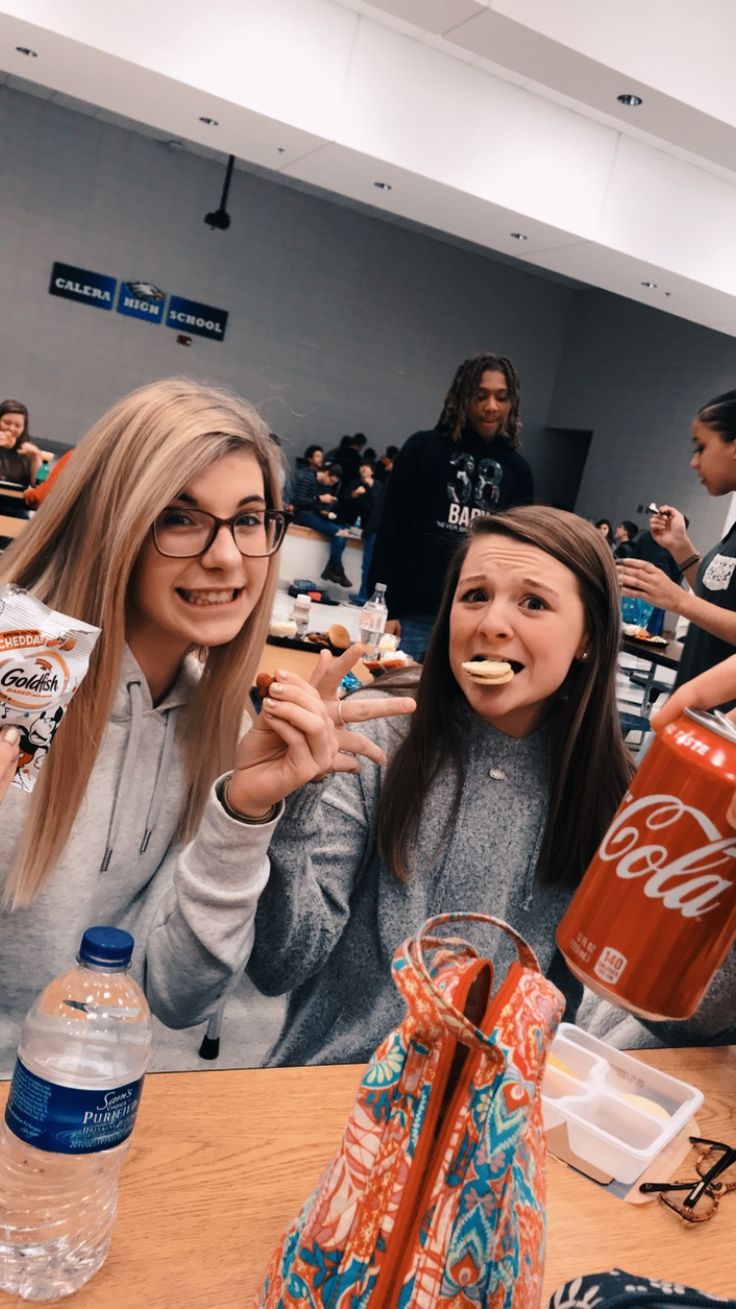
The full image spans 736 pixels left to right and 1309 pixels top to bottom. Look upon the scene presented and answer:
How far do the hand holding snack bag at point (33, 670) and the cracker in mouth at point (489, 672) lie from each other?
63 centimetres

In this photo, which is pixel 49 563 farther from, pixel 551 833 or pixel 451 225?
pixel 451 225

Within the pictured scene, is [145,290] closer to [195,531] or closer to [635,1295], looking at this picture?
[195,531]

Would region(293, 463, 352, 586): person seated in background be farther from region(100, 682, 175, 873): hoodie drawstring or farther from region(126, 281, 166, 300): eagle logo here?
region(100, 682, 175, 873): hoodie drawstring

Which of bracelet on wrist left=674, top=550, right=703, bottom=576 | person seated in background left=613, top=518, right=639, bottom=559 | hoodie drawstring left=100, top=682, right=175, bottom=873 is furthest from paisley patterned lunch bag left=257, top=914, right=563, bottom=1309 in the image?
person seated in background left=613, top=518, right=639, bottom=559

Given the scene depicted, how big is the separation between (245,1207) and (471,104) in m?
7.10

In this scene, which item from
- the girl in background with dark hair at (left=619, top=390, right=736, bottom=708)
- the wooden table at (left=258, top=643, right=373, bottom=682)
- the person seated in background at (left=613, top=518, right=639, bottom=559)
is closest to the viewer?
the girl in background with dark hair at (left=619, top=390, right=736, bottom=708)

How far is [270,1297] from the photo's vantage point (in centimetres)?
70

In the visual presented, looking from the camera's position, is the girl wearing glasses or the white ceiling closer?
the girl wearing glasses

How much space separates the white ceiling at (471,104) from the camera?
13.9 feet

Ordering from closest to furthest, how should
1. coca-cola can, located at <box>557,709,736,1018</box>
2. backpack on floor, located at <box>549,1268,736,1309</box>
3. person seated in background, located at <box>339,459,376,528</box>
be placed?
backpack on floor, located at <box>549,1268,736,1309</box>
coca-cola can, located at <box>557,709,736,1018</box>
person seated in background, located at <box>339,459,376,528</box>

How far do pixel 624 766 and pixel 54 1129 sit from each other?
1.08m

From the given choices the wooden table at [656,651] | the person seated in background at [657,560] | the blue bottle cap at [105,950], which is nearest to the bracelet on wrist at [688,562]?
the wooden table at [656,651]

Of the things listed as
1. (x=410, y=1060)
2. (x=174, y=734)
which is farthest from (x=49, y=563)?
(x=410, y=1060)

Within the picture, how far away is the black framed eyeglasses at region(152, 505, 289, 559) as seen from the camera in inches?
51.4
